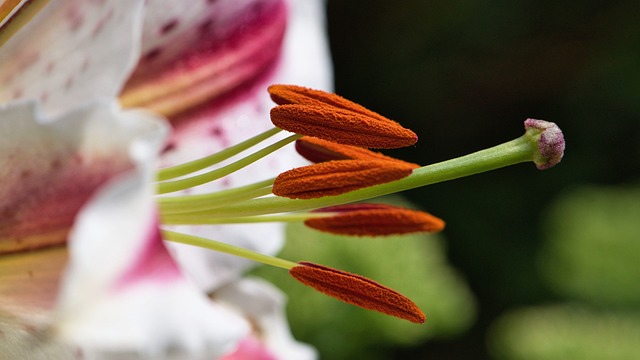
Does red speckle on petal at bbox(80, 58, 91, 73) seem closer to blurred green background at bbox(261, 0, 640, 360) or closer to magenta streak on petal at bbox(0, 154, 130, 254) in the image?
magenta streak on petal at bbox(0, 154, 130, 254)

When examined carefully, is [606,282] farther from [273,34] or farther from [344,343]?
[273,34]

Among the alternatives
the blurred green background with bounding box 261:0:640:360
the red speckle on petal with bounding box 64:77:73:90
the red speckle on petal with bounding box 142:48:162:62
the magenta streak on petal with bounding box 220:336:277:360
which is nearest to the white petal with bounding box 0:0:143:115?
the red speckle on petal with bounding box 64:77:73:90

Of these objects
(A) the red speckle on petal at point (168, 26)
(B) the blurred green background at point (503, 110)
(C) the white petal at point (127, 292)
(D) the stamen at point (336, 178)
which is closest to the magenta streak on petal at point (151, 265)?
(C) the white petal at point (127, 292)

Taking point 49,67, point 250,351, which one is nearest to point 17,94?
point 49,67

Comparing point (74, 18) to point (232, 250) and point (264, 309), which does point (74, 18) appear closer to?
point (232, 250)

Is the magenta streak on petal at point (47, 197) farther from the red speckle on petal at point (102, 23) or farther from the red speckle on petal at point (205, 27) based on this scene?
the red speckle on petal at point (205, 27)

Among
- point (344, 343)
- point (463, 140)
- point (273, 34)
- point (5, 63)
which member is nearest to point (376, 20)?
point (463, 140)
